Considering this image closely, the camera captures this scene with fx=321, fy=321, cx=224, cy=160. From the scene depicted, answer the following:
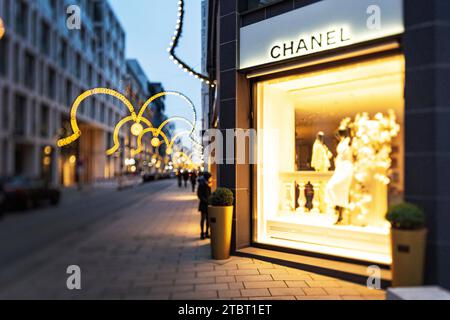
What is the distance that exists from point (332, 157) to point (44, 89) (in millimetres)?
8023

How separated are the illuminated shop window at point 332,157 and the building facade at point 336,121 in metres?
0.03

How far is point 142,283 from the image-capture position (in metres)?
5.32

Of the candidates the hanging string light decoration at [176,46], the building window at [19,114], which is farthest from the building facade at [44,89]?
the hanging string light decoration at [176,46]

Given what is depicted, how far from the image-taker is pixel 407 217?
4547mm

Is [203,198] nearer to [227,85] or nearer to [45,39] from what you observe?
[227,85]

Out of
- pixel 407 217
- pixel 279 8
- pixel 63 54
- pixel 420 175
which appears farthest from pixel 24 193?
pixel 279 8

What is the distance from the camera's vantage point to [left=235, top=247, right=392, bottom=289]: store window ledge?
5.39 metres

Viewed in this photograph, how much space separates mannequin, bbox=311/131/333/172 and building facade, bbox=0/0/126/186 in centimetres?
742

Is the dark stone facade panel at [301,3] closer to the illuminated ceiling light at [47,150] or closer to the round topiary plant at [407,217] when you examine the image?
the round topiary plant at [407,217]

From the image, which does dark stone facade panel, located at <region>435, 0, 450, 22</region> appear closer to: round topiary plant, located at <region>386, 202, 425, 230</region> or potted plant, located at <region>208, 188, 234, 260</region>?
round topiary plant, located at <region>386, 202, 425, 230</region>

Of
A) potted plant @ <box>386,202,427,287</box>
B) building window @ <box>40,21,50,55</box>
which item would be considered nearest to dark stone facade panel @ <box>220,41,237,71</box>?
potted plant @ <box>386,202,427,287</box>

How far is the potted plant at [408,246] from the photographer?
4527 mm
